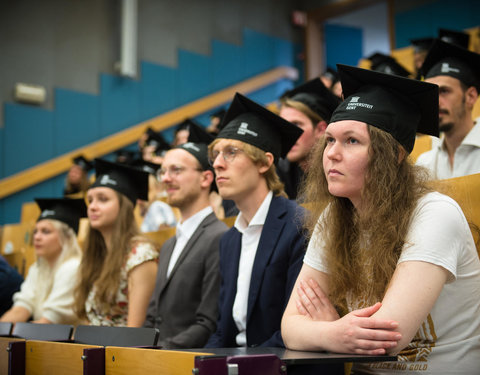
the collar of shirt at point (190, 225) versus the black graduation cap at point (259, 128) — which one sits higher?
the black graduation cap at point (259, 128)

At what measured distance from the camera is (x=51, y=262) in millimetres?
4117

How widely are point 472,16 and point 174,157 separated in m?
7.17

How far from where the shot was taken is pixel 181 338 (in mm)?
2770

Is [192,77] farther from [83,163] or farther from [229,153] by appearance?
[229,153]

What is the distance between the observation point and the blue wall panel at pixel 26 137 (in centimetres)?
852

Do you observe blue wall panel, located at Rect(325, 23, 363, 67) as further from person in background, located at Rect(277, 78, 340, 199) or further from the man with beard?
the man with beard

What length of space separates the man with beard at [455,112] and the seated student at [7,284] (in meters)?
3.00

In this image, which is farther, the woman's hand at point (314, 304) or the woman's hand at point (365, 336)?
the woman's hand at point (314, 304)

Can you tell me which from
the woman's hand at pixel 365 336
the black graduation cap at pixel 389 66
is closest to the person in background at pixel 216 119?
the black graduation cap at pixel 389 66

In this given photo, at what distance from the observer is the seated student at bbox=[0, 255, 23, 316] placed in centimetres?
421

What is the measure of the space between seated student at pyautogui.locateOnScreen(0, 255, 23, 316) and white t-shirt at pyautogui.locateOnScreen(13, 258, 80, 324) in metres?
0.10

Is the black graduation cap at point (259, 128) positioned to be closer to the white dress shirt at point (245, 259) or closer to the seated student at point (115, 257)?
the white dress shirt at point (245, 259)

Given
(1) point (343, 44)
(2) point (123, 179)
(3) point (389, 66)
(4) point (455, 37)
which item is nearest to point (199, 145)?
(2) point (123, 179)

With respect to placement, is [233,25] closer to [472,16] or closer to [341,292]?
[472,16]
